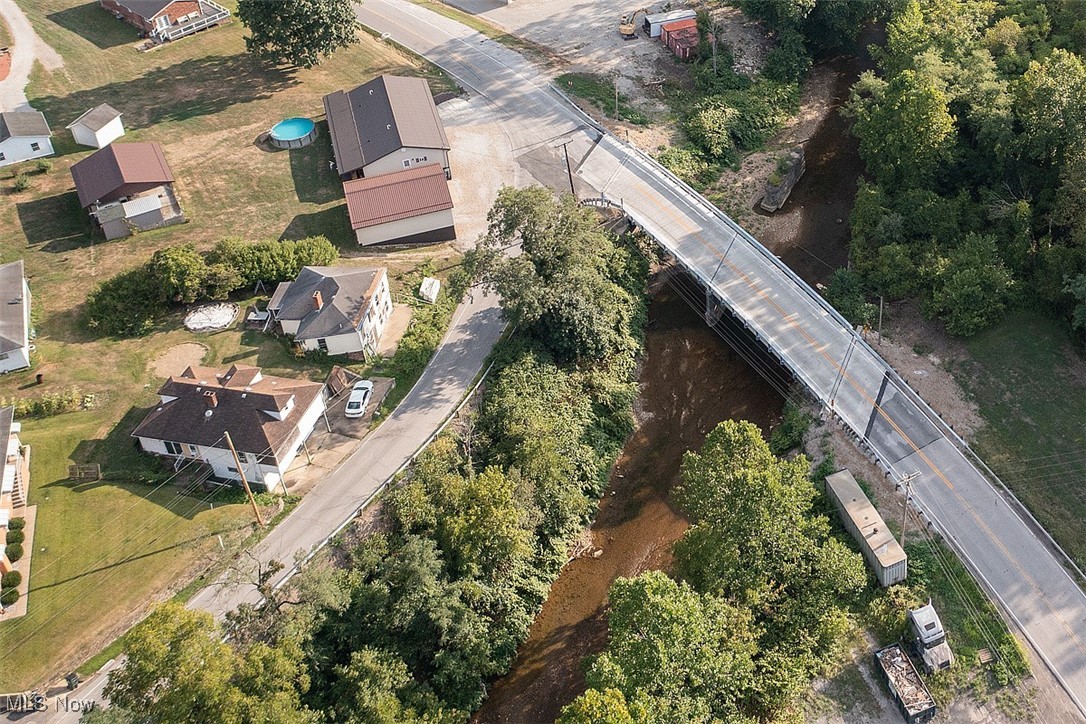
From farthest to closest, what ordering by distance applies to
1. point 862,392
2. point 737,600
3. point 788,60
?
point 788,60 → point 862,392 → point 737,600

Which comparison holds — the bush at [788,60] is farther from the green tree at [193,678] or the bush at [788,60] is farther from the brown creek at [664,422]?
the green tree at [193,678]

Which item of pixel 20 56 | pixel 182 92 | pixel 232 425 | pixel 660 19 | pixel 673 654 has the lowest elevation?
pixel 673 654

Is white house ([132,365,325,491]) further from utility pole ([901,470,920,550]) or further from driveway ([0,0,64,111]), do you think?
driveway ([0,0,64,111])

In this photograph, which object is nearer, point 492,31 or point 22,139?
point 22,139

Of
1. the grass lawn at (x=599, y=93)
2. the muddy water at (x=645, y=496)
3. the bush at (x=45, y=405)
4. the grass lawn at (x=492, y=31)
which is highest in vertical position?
the grass lawn at (x=492, y=31)

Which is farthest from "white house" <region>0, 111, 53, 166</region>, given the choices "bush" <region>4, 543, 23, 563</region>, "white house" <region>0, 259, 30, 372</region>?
"bush" <region>4, 543, 23, 563</region>

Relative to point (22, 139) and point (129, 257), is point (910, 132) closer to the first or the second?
point (129, 257)

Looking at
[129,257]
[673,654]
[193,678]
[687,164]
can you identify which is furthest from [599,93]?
[193,678]

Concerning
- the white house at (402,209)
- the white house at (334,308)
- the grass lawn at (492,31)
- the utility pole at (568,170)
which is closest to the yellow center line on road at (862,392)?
the utility pole at (568,170)
